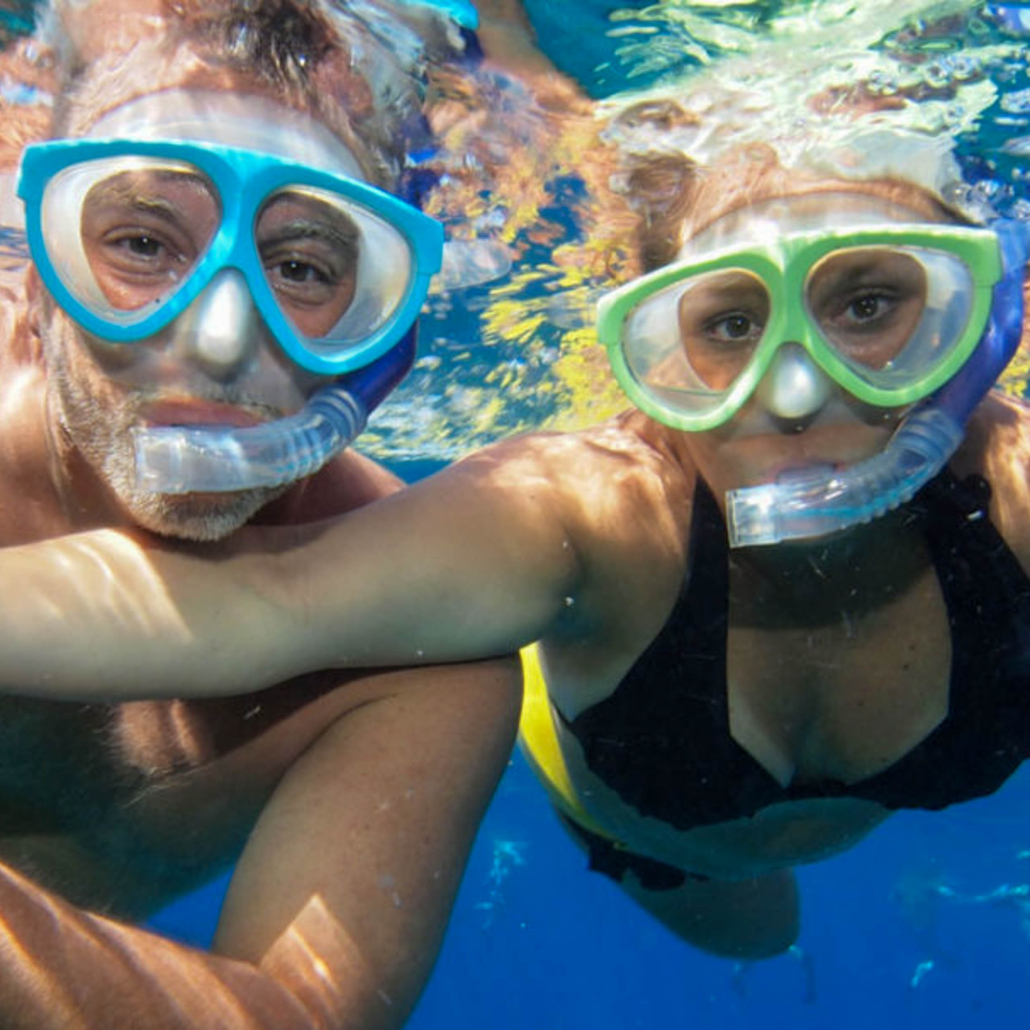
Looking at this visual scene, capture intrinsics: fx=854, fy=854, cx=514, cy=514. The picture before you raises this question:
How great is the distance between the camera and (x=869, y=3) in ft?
15.2

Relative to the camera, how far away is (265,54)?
11.0ft

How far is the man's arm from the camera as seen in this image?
191 centimetres

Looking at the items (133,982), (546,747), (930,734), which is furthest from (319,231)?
(546,747)

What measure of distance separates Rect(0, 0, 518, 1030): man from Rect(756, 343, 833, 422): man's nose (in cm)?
129

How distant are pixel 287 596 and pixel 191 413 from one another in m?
0.61

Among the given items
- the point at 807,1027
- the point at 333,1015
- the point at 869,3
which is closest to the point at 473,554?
the point at 333,1015

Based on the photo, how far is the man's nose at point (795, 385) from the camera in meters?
2.92

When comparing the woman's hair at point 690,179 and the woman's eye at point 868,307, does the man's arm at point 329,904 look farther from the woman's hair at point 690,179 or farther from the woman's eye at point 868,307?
the woman's hair at point 690,179

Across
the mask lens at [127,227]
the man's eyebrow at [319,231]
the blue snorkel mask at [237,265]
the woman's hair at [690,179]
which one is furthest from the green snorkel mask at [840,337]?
the mask lens at [127,227]

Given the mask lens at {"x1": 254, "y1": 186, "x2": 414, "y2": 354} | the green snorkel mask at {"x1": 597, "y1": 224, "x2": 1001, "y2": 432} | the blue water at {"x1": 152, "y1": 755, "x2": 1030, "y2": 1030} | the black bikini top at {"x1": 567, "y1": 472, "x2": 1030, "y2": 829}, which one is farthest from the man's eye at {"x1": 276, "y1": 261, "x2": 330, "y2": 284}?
the blue water at {"x1": 152, "y1": 755, "x2": 1030, "y2": 1030}

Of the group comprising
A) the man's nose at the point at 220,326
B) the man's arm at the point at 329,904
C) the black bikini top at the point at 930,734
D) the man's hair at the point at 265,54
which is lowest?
the black bikini top at the point at 930,734

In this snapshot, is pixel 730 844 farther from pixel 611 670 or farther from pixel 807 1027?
pixel 807 1027

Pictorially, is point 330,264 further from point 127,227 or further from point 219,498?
point 219,498

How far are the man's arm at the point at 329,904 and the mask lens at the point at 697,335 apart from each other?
1.27 meters
